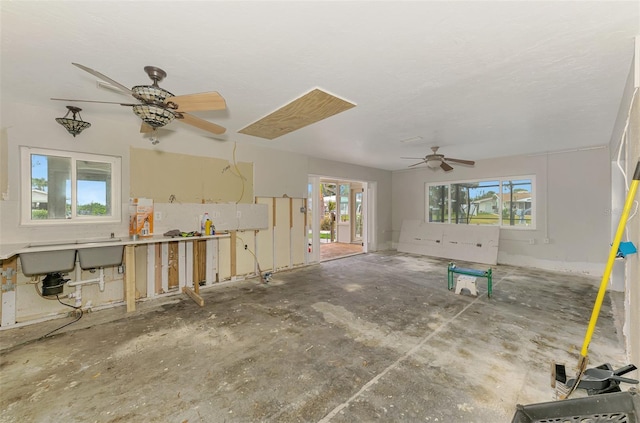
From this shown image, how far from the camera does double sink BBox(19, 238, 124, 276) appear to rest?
2592mm

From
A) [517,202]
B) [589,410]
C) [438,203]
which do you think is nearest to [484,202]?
[517,202]

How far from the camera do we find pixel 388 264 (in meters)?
5.75

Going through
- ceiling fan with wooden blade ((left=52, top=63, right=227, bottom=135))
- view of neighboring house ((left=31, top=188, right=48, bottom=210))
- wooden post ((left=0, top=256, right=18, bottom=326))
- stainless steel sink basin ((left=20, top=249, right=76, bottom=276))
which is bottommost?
wooden post ((left=0, top=256, right=18, bottom=326))

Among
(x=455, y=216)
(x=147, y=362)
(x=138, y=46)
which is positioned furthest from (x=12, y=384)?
(x=455, y=216)

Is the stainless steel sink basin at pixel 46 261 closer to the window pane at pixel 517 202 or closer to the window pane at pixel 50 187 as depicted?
the window pane at pixel 50 187

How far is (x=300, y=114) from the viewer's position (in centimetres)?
314

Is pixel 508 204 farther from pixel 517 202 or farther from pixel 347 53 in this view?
pixel 347 53

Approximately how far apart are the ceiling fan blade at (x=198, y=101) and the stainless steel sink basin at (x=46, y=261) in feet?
7.11

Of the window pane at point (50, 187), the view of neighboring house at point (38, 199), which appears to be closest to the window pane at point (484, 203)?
the window pane at point (50, 187)

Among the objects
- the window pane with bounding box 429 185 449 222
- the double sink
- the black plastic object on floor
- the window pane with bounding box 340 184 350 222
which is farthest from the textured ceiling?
the window pane with bounding box 340 184 350 222

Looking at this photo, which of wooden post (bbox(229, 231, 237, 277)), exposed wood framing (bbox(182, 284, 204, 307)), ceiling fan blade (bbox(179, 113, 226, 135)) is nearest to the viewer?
ceiling fan blade (bbox(179, 113, 226, 135))

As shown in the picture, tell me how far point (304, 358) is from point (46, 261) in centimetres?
293

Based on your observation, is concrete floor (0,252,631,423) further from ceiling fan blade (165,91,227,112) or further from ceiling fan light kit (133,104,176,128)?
ceiling fan blade (165,91,227,112)

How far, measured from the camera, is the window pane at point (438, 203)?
7.01 m
